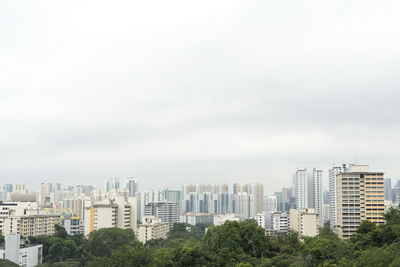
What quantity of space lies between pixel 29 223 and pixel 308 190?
3178cm

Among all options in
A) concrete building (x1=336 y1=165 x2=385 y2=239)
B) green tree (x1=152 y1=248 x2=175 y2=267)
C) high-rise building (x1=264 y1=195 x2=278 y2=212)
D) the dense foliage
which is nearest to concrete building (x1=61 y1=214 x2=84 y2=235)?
the dense foliage

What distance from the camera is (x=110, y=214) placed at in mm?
30000

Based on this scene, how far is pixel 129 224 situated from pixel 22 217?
8.25m

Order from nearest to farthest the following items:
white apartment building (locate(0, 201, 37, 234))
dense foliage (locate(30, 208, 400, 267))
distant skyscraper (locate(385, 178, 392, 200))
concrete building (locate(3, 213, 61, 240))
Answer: dense foliage (locate(30, 208, 400, 267))
concrete building (locate(3, 213, 61, 240))
white apartment building (locate(0, 201, 37, 234))
distant skyscraper (locate(385, 178, 392, 200))

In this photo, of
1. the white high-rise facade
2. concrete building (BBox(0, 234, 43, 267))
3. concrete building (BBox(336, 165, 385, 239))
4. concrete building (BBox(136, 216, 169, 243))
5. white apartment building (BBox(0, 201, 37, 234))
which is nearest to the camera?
concrete building (BBox(0, 234, 43, 267))

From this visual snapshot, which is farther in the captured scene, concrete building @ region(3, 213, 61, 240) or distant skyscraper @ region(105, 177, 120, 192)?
distant skyscraper @ region(105, 177, 120, 192)

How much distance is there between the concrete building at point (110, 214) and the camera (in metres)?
30.0

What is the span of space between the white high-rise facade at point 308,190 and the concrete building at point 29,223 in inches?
1126

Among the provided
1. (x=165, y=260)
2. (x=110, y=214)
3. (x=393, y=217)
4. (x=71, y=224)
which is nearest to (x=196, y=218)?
(x=71, y=224)

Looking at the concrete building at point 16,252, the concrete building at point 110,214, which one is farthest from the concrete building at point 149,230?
the concrete building at point 16,252

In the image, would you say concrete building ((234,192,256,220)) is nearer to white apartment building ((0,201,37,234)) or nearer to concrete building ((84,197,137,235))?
concrete building ((84,197,137,235))

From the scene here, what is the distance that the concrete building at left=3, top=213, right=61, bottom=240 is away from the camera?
3047cm

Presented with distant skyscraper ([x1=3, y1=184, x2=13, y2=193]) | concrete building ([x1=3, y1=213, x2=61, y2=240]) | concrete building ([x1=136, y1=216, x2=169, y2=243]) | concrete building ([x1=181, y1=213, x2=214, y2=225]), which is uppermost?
distant skyscraper ([x1=3, y1=184, x2=13, y2=193])

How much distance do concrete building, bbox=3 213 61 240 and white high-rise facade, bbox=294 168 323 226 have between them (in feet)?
93.9
